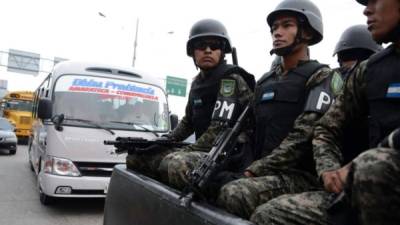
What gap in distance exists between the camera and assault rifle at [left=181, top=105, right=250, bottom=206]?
6.07 ft

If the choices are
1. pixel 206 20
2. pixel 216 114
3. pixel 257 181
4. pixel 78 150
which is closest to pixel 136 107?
pixel 78 150

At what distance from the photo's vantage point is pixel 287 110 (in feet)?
6.81

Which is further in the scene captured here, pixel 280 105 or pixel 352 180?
pixel 280 105

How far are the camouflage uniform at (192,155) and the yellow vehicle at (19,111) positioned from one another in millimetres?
16901

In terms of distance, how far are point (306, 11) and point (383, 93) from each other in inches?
34.3

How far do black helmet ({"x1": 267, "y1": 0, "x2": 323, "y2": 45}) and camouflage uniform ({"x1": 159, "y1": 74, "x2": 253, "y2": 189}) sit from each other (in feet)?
1.62

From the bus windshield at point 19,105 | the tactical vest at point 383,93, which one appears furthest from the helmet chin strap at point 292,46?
the bus windshield at point 19,105

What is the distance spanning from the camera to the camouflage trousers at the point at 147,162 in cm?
281

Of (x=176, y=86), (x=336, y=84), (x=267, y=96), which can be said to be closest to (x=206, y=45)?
(x=267, y=96)

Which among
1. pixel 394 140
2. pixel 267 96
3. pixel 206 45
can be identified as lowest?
pixel 394 140

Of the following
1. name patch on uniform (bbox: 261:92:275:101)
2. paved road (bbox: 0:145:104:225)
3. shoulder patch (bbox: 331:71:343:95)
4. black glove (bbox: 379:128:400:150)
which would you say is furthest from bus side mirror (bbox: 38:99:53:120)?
black glove (bbox: 379:128:400:150)

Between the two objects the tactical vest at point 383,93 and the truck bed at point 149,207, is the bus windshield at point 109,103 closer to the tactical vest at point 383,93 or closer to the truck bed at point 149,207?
the truck bed at point 149,207

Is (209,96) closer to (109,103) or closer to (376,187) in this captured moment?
(376,187)

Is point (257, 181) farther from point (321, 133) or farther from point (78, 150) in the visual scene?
point (78, 150)
